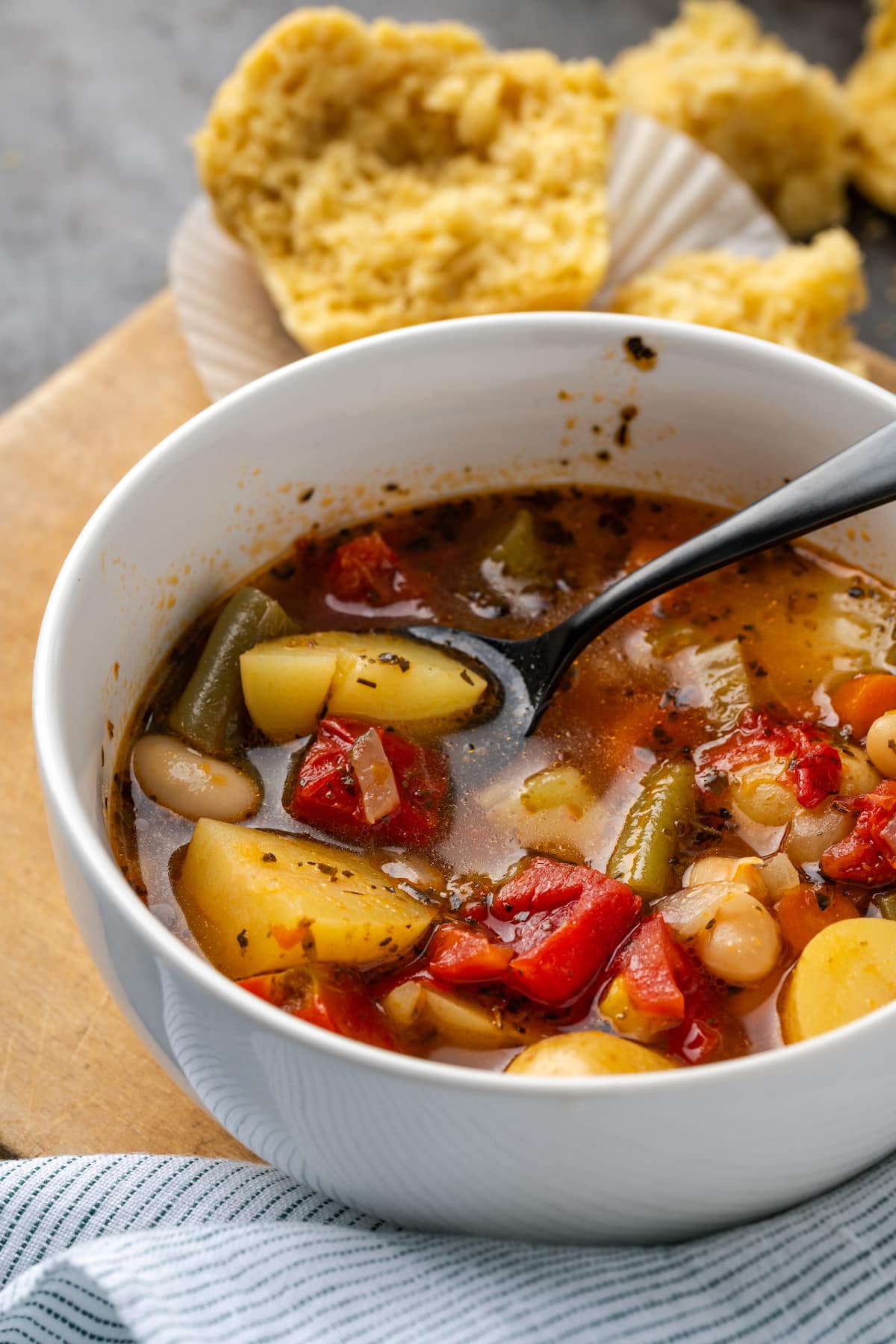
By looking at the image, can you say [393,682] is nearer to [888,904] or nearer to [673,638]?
[673,638]

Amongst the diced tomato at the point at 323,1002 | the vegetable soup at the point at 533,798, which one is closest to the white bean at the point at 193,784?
the vegetable soup at the point at 533,798

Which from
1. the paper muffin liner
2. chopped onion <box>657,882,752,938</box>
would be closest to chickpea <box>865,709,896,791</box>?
chopped onion <box>657,882,752,938</box>

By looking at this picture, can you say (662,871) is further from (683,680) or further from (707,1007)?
(683,680)

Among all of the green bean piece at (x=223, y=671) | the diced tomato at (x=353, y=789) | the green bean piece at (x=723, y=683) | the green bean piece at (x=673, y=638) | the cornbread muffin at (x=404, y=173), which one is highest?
the cornbread muffin at (x=404, y=173)

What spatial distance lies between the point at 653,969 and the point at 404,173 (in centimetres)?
218

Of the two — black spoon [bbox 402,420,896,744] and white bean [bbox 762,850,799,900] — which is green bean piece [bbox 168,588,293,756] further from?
white bean [bbox 762,850,799,900]

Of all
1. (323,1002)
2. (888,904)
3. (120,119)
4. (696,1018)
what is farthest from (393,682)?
(120,119)

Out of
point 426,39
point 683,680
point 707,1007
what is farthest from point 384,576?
point 426,39

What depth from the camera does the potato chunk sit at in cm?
220

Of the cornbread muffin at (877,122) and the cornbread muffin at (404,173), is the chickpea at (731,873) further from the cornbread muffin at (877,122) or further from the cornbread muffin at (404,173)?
the cornbread muffin at (877,122)

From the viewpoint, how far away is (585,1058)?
1.73 metres

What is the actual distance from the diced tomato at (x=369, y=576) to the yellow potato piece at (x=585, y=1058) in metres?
0.91

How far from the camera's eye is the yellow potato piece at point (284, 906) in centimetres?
185

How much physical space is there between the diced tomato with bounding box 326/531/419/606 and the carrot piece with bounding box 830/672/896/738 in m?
0.74
